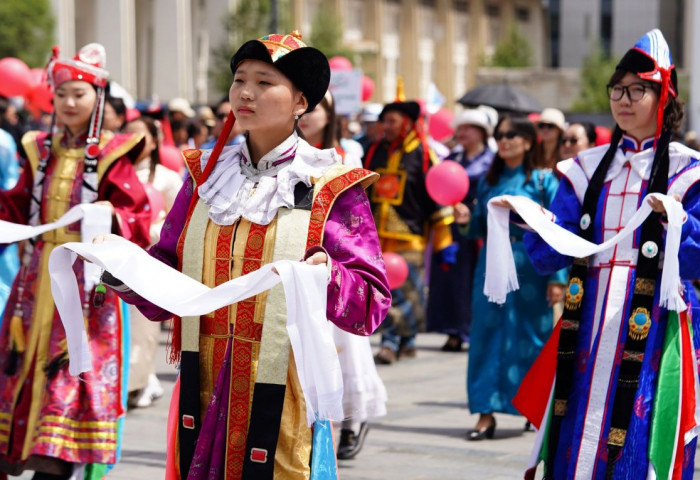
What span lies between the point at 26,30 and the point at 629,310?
26.9m

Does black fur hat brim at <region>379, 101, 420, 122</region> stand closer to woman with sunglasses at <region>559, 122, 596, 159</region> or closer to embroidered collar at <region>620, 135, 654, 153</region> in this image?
woman with sunglasses at <region>559, 122, 596, 159</region>

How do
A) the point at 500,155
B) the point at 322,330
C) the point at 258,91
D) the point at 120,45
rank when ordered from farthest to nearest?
the point at 120,45, the point at 500,155, the point at 258,91, the point at 322,330

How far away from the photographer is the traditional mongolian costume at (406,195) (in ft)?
34.0

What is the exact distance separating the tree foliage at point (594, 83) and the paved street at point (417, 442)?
1732 inches

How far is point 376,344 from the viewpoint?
40.3 ft

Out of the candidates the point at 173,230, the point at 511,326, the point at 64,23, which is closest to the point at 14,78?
the point at 511,326

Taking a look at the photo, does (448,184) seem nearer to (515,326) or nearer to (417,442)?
(515,326)

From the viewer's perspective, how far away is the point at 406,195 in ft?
33.9

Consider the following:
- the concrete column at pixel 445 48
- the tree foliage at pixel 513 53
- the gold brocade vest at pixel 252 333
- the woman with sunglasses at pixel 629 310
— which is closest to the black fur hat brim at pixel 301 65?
the gold brocade vest at pixel 252 333

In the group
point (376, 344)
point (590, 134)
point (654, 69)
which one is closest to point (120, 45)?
point (376, 344)

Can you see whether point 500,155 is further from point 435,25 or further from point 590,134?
point 435,25

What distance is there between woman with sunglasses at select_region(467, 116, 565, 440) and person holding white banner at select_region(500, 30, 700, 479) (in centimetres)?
257

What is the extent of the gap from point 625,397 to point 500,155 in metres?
3.53

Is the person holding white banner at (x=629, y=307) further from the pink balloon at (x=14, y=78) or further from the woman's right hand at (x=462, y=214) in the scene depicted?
the pink balloon at (x=14, y=78)
